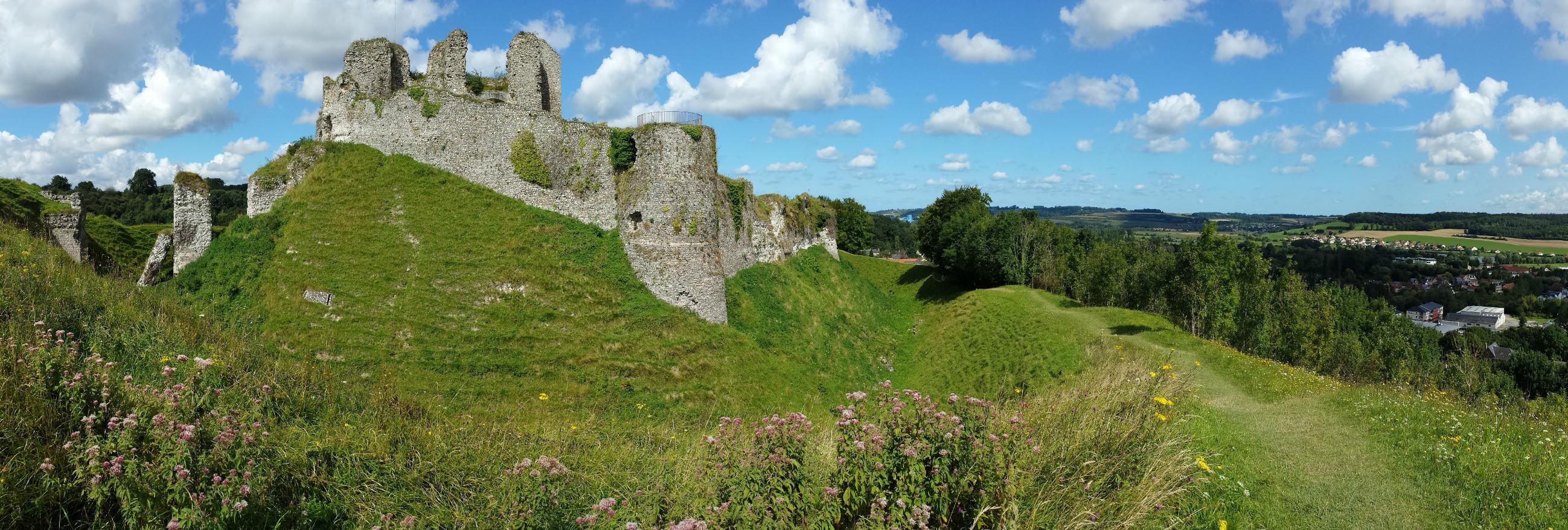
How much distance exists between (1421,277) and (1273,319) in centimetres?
9920

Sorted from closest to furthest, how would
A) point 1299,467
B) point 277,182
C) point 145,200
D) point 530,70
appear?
point 1299,467 → point 277,182 → point 530,70 → point 145,200

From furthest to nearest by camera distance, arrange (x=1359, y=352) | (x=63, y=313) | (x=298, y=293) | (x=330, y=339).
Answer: (x=1359, y=352) → (x=298, y=293) → (x=330, y=339) → (x=63, y=313)

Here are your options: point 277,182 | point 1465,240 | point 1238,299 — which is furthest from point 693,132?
point 1465,240

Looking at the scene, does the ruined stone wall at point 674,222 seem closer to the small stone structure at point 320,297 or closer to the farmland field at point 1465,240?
the small stone structure at point 320,297

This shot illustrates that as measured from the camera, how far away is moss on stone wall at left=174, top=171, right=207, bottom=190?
69.7 ft

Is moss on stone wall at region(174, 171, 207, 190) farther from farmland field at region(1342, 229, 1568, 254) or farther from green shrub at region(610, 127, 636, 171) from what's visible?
farmland field at region(1342, 229, 1568, 254)

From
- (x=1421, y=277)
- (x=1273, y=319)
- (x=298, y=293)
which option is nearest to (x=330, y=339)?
(x=298, y=293)

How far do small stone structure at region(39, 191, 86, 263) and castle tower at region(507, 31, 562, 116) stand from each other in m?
13.1

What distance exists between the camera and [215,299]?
1897cm

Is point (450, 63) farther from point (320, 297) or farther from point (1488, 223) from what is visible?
point (1488, 223)

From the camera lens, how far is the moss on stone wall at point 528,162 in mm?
24656

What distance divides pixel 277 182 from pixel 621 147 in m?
12.0

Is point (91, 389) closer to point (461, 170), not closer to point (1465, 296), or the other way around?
point (461, 170)

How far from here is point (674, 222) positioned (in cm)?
2352
